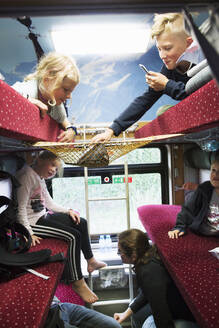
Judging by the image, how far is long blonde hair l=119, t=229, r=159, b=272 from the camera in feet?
5.91

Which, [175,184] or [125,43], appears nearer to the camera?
[125,43]

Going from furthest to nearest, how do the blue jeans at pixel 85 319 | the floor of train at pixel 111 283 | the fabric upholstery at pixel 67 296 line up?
the floor of train at pixel 111 283 < the fabric upholstery at pixel 67 296 < the blue jeans at pixel 85 319

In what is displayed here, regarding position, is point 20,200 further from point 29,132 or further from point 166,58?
point 166,58

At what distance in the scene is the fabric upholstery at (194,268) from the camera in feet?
2.99

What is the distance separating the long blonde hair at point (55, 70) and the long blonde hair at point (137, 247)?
1.27 m

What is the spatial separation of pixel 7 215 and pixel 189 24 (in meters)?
1.26

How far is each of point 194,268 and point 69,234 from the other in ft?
3.04

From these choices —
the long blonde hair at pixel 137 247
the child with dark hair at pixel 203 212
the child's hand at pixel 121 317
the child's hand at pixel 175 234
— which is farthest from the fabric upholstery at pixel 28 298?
the child's hand at pixel 121 317

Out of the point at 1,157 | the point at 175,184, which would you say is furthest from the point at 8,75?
the point at 175,184

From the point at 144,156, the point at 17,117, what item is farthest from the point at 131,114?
the point at 144,156

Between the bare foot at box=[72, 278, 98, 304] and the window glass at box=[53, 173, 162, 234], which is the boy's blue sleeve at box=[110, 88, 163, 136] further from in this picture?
the window glass at box=[53, 173, 162, 234]

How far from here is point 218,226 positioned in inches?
63.0

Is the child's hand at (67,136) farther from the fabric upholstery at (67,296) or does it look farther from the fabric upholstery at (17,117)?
the fabric upholstery at (67,296)

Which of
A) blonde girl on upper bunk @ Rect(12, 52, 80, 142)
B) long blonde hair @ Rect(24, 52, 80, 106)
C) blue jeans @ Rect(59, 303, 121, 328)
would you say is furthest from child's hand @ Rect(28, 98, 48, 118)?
blue jeans @ Rect(59, 303, 121, 328)
